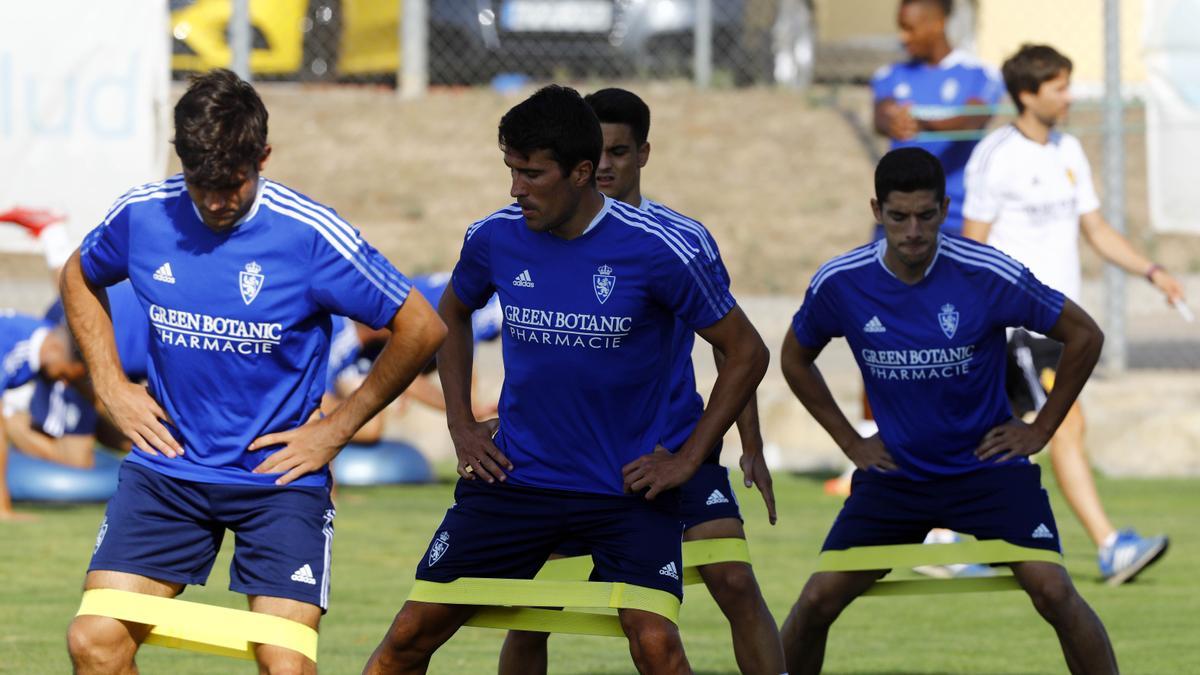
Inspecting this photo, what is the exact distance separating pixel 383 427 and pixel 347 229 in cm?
793

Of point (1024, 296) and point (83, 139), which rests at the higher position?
point (83, 139)

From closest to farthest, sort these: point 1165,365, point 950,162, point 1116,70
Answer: point 950,162
point 1116,70
point 1165,365

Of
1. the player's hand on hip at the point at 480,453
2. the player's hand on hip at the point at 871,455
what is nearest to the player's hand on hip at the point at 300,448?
the player's hand on hip at the point at 480,453

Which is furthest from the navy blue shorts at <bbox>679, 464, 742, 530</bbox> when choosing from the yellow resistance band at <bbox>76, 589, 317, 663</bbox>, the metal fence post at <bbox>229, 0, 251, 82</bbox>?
the metal fence post at <bbox>229, 0, 251, 82</bbox>

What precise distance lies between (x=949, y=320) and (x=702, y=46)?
14.3 m

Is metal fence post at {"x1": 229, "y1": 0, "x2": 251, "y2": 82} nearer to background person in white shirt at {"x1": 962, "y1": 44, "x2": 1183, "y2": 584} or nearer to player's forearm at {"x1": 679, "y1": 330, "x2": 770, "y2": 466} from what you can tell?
background person in white shirt at {"x1": 962, "y1": 44, "x2": 1183, "y2": 584}

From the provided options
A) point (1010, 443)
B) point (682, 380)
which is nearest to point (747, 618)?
point (682, 380)

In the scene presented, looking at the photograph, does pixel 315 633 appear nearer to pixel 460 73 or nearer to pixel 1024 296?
pixel 1024 296

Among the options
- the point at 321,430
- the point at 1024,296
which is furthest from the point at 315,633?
the point at 1024,296

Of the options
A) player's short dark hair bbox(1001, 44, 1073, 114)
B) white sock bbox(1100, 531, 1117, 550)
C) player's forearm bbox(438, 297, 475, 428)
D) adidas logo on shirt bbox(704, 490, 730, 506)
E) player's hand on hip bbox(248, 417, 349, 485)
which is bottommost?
white sock bbox(1100, 531, 1117, 550)

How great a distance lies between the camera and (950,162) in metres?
11.1

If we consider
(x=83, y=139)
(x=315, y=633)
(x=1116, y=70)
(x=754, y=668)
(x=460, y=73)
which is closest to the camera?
(x=315, y=633)

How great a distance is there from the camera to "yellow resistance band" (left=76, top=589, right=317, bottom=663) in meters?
5.15

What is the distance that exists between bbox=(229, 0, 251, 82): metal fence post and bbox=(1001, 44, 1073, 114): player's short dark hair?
4746 mm
